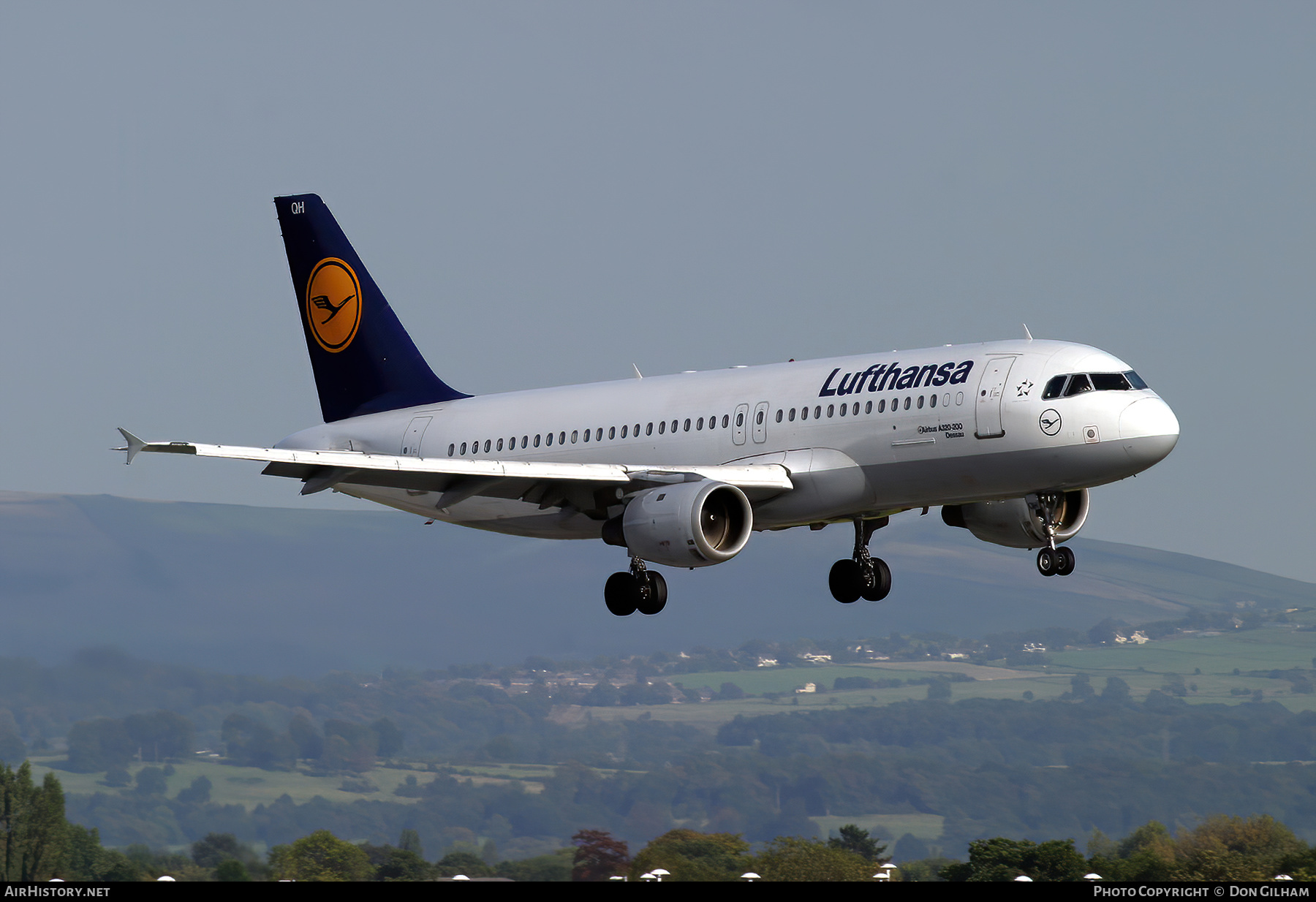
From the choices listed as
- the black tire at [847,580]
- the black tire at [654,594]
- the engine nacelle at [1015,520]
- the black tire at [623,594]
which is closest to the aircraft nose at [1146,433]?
the engine nacelle at [1015,520]

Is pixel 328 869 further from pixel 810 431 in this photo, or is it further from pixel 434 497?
pixel 810 431

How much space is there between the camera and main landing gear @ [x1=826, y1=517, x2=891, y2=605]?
145 feet

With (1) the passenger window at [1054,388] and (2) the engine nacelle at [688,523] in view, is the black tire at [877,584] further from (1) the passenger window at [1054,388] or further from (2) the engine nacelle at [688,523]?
(1) the passenger window at [1054,388]

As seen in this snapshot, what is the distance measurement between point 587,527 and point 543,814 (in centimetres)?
14568

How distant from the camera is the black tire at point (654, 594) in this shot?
40812mm

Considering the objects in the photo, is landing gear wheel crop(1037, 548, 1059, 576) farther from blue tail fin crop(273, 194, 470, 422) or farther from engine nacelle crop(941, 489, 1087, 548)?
blue tail fin crop(273, 194, 470, 422)

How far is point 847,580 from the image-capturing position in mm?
44719

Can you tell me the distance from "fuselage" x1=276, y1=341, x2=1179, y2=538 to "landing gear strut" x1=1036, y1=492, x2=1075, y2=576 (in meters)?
1.46

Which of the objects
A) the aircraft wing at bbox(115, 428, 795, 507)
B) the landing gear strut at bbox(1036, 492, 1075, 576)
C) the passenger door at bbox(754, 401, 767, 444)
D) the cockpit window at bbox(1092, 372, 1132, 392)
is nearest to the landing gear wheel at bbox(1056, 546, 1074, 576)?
the landing gear strut at bbox(1036, 492, 1075, 576)

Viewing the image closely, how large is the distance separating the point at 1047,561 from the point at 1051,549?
49cm

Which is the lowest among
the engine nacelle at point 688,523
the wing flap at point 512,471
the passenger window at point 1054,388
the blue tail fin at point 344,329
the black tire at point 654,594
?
the black tire at point 654,594

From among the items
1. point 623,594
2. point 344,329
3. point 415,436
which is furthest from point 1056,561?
point 344,329

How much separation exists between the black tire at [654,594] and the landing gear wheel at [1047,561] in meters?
8.74

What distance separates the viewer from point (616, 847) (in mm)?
141625
